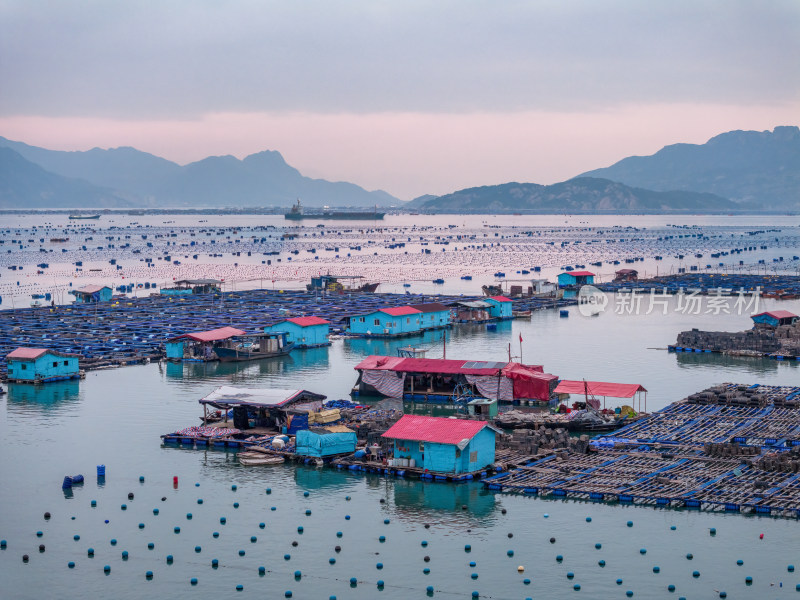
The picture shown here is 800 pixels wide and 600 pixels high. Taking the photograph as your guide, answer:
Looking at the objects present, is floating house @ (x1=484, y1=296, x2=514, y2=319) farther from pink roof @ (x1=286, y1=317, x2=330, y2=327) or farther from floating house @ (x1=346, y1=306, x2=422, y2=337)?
pink roof @ (x1=286, y1=317, x2=330, y2=327)

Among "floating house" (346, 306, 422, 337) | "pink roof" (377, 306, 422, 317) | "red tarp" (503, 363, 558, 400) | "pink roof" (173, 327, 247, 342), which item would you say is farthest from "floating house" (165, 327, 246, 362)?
"red tarp" (503, 363, 558, 400)

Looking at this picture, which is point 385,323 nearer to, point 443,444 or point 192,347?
point 192,347

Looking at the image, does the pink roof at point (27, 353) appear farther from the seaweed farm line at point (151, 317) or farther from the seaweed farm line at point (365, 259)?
the seaweed farm line at point (365, 259)

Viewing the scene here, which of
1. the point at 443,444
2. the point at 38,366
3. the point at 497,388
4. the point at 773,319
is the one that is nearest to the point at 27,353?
the point at 38,366

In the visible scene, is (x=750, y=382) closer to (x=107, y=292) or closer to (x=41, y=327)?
(x=41, y=327)

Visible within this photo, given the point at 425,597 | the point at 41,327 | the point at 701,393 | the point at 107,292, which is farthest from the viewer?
the point at 107,292

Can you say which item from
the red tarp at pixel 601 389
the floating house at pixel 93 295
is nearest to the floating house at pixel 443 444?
the red tarp at pixel 601 389

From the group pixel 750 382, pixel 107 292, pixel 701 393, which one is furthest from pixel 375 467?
pixel 107 292
